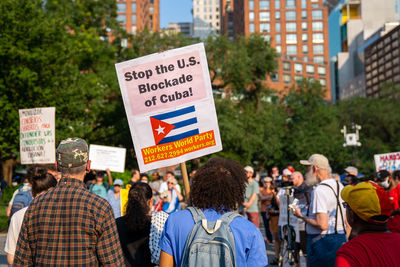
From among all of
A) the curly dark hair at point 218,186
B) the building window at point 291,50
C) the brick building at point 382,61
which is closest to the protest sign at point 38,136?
the curly dark hair at point 218,186

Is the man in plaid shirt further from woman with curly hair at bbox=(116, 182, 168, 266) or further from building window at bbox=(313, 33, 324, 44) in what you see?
building window at bbox=(313, 33, 324, 44)

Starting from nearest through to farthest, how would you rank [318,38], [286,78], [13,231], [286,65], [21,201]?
[13,231] < [21,201] < [286,78] < [286,65] < [318,38]

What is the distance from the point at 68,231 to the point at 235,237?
1039 mm

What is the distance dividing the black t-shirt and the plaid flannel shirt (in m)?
1.32

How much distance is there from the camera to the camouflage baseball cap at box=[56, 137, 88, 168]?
139 inches

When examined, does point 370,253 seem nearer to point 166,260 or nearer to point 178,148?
point 166,260

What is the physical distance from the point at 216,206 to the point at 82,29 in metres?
35.1

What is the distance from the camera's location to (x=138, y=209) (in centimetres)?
489

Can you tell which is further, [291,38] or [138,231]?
[291,38]

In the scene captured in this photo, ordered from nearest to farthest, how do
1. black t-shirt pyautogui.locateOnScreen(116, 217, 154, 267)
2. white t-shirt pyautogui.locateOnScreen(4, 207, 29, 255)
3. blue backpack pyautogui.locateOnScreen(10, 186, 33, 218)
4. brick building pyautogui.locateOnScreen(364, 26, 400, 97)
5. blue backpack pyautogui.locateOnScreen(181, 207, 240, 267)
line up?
1. blue backpack pyautogui.locateOnScreen(181, 207, 240, 267)
2. white t-shirt pyautogui.locateOnScreen(4, 207, 29, 255)
3. black t-shirt pyautogui.locateOnScreen(116, 217, 154, 267)
4. blue backpack pyautogui.locateOnScreen(10, 186, 33, 218)
5. brick building pyautogui.locateOnScreen(364, 26, 400, 97)

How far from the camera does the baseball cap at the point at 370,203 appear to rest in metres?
3.00

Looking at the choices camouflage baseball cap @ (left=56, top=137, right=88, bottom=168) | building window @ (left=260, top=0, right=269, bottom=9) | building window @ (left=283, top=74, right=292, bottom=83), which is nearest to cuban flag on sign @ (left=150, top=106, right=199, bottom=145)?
camouflage baseball cap @ (left=56, top=137, right=88, bottom=168)

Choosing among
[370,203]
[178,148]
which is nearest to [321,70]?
[178,148]

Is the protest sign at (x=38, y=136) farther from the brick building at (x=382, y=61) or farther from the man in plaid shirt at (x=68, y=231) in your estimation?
the brick building at (x=382, y=61)
